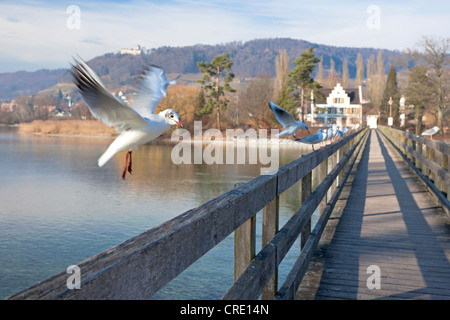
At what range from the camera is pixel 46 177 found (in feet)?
64.4

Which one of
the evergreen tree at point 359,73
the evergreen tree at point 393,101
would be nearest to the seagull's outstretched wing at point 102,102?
the evergreen tree at point 393,101

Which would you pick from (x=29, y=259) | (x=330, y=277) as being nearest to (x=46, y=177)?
(x=29, y=259)

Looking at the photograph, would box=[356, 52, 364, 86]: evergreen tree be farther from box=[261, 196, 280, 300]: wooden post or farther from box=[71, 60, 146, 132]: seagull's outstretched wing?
box=[71, 60, 146, 132]: seagull's outstretched wing

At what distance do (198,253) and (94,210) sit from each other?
1259 cm

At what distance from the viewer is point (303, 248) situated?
13.6 ft

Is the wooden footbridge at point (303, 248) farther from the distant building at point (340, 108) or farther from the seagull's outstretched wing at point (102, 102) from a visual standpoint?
the distant building at point (340, 108)

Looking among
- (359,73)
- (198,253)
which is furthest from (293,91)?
(359,73)

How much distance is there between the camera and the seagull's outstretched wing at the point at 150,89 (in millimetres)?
3652

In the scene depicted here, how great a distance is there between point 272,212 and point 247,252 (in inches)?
26.1

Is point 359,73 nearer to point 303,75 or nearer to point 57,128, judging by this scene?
point 303,75

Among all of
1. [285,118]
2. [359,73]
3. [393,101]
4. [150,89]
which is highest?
[359,73]

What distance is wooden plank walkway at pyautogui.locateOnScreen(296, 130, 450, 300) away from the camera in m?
3.81

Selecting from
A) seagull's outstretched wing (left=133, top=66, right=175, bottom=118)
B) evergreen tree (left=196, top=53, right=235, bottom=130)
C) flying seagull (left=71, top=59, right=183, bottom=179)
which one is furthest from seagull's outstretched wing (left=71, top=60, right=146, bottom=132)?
evergreen tree (left=196, top=53, right=235, bottom=130)
